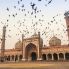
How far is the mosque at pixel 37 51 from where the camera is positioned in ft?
120

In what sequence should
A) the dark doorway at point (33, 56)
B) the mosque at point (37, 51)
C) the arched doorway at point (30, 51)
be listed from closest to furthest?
the mosque at point (37, 51), the arched doorway at point (30, 51), the dark doorway at point (33, 56)

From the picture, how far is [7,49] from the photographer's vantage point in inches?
1705

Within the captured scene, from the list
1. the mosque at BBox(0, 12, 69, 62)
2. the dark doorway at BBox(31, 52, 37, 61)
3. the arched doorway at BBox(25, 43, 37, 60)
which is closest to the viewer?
the mosque at BBox(0, 12, 69, 62)

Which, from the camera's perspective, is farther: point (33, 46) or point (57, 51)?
point (33, 46)

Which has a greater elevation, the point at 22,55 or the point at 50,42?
the point at 50,42

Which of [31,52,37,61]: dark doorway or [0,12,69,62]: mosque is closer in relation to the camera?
[0,12,69,62]: mosque

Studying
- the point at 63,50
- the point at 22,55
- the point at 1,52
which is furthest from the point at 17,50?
the point at 63,50

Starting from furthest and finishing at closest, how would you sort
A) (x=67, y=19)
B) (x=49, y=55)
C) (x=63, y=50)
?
1. (x=67, y=19)
2. (x=49, y=55)
3. (x=63, y=50)

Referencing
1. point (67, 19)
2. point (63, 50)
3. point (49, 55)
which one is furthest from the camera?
point (67, 19)

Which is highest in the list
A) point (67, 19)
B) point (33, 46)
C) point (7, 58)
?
point (67, 19)

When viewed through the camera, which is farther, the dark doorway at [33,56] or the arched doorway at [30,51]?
the dark doorway at [33,56]

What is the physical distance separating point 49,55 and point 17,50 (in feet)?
26.1

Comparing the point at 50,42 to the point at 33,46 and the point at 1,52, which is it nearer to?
the point at 33,46

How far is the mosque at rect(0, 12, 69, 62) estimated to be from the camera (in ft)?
120
